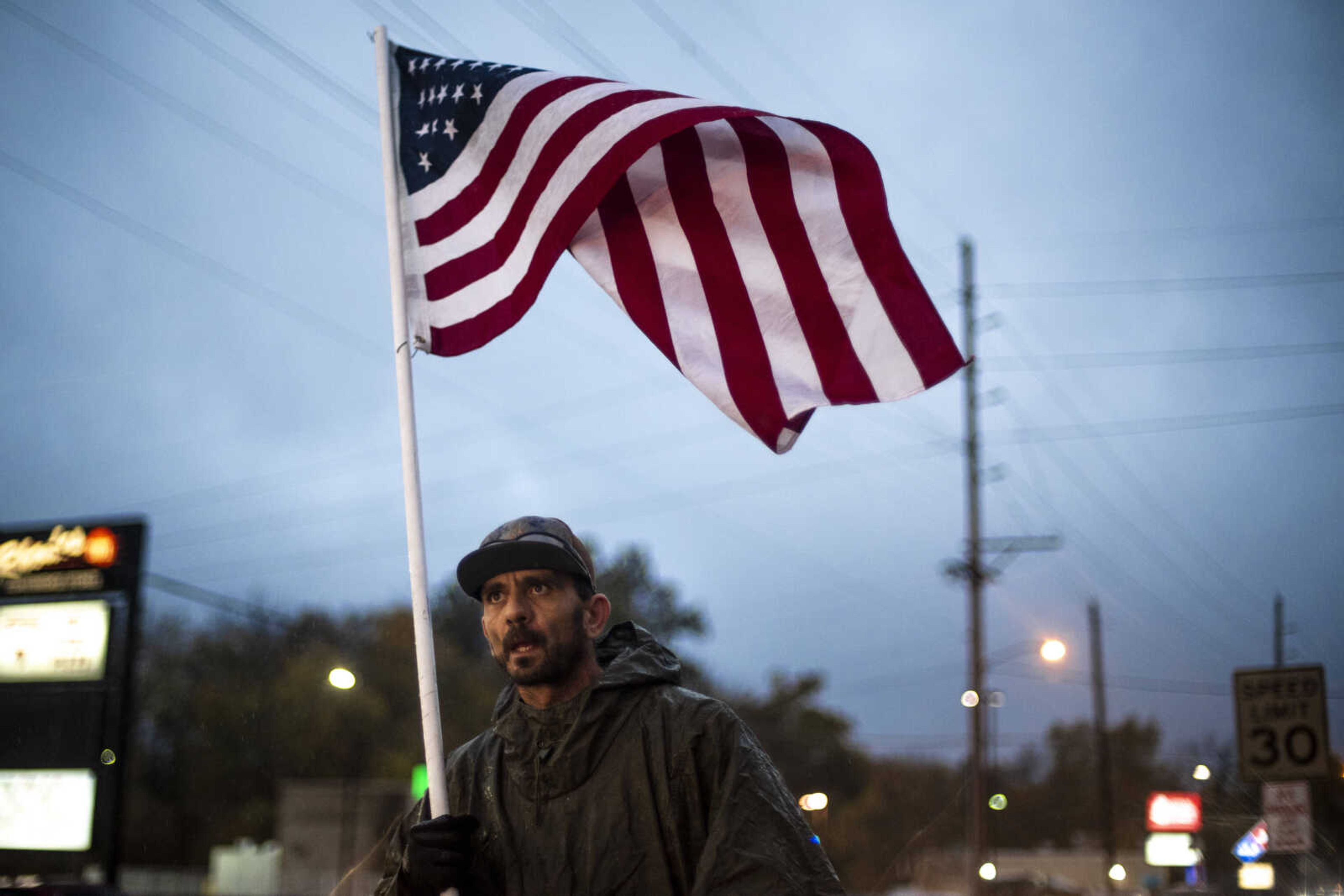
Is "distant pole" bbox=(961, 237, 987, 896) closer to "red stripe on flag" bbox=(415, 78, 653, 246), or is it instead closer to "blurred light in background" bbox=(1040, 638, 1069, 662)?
"blurred light in background" bbox=(1040, 638, 1069, 662)

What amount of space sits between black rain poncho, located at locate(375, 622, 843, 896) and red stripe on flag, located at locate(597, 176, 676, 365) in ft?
4.09

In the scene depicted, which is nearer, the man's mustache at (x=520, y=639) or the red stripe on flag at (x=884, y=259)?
the man's mustache at (x=520, y=639)

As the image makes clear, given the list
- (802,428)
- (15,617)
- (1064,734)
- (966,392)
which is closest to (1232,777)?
(1064,734)

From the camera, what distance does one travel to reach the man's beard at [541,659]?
320 centimetres

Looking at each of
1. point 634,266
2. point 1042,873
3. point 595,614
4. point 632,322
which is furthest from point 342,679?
point 1042,873

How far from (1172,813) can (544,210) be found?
1739 inches

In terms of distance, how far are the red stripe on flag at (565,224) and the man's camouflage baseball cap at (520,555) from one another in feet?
2.54

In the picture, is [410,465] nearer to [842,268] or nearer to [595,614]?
[595,614]

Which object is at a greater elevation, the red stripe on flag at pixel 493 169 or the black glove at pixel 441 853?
the red stripe on flag at pixel 493 169

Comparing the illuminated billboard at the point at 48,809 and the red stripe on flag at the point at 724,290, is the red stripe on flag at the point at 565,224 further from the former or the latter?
the illuminated billboard at the point at 48,809

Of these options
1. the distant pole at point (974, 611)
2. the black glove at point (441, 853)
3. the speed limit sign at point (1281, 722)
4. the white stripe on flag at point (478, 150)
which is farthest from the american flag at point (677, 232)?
the distant pole at point (974, 611)

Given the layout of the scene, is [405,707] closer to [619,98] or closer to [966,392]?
[966,392]

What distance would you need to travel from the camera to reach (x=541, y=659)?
127 inches

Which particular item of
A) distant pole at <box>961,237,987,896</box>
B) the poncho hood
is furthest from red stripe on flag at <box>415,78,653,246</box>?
distant pole at <box>961,237,987,896</box>
